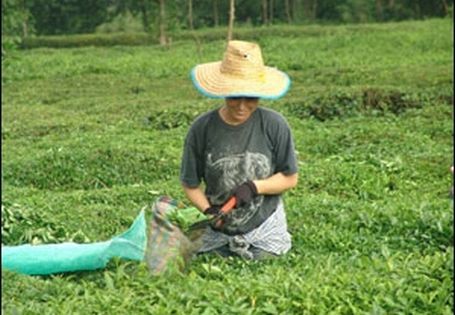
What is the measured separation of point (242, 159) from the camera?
5.41 meters

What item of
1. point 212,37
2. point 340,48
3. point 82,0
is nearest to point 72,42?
point 212,37

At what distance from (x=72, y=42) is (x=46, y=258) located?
32.2 meters

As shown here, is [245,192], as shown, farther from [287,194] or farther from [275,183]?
[287,194]

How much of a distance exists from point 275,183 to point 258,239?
34cm

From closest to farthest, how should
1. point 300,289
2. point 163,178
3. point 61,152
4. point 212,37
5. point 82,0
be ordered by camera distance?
1. point 300,289
2. point 163,178
3. point 61,152
4. point 212,37
5. point 82,0

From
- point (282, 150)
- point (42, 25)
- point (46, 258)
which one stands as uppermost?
point (282, 150)

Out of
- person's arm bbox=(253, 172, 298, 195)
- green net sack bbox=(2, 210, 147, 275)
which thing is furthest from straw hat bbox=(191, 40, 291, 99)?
green net sack bbox=(2, 210, 147, 275)

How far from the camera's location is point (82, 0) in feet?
152

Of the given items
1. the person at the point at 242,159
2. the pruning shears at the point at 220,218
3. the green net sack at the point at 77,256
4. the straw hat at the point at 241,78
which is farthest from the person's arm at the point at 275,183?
the green net sack at the point at 77,256

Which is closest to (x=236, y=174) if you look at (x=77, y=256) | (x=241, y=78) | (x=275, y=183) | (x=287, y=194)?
(x=275, y=183)

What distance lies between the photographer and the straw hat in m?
5.23

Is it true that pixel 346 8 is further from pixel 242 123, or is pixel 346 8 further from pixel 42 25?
pixel 242 123

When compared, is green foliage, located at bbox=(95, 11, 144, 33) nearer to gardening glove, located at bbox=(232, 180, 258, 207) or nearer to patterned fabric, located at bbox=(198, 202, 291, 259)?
patterned fabric, located at bbox=(198, 202, 291, 259)

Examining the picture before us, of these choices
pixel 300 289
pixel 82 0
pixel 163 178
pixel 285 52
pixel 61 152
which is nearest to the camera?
pixel 300 289
